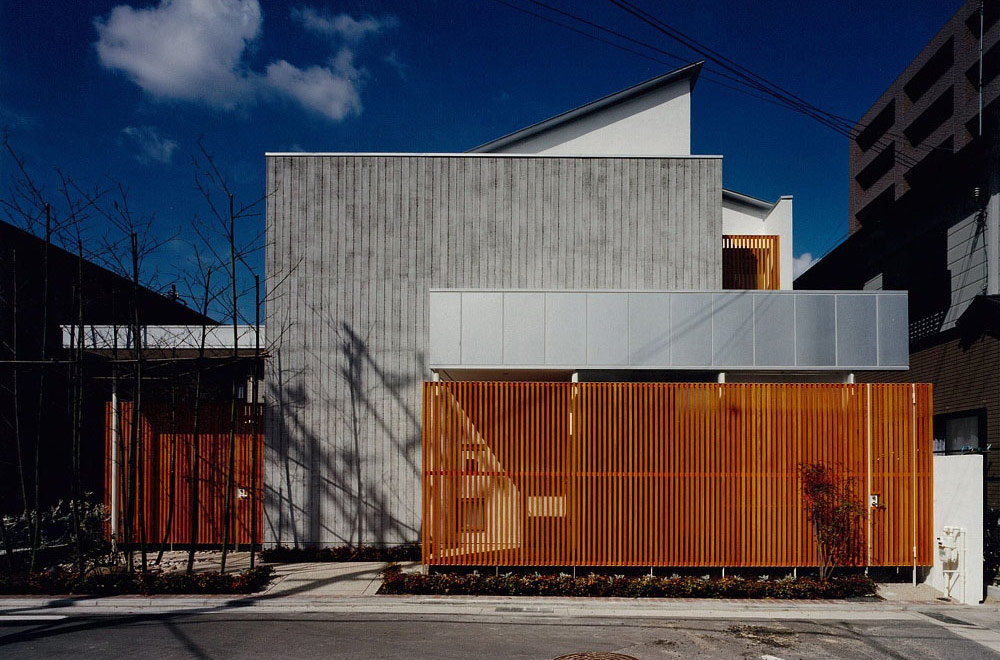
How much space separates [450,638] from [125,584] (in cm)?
648

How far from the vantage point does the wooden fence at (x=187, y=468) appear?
47.8ft

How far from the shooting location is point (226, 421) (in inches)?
589

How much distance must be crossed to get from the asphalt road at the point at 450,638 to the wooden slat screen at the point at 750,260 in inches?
341

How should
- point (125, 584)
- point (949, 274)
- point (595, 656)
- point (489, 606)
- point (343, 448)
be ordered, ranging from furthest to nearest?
point (949, 274) → point (343, 448) → point (125, 584) → point (489, 606) → point (595, 656)

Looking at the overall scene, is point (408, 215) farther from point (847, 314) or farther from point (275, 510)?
point (847, 314)

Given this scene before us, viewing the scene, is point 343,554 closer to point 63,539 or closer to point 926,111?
point 63,539

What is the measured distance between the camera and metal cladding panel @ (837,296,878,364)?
11.9 m

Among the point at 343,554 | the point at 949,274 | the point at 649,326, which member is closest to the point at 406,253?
the point at 649,326

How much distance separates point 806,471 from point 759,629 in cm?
347

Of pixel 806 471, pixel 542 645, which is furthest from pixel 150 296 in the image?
pixel 806 471

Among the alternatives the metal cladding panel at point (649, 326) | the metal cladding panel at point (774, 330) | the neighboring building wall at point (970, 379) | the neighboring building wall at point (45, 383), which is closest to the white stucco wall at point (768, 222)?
the neighboring building wall at point (970, 379)

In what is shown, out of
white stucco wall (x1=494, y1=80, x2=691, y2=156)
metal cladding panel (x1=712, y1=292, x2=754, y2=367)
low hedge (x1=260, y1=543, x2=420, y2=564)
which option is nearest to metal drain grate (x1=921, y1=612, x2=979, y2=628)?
metal cladding panel (x1=712, y1=292, x2=754, y2=367)

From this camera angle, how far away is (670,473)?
11750 mm

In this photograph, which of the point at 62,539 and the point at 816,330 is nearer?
the point at 816,330
